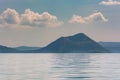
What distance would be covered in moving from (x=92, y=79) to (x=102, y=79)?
6.32 feet

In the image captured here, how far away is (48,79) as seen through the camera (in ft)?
235

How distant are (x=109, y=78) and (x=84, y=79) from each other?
501cm

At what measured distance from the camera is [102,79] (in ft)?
240

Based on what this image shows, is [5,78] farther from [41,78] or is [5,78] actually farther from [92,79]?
[92,79]

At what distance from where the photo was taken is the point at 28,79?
71.3 m

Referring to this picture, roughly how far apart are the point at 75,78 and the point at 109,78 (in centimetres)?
671

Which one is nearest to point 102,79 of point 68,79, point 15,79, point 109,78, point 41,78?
point 109,78

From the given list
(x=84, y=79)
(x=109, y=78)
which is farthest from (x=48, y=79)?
(x=109, y=78)

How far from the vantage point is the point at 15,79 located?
71.1 meters

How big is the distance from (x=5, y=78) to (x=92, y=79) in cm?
1683

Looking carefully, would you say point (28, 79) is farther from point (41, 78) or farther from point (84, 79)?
point (84, 79)

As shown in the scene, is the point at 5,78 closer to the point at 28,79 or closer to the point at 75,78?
the point at 28,79

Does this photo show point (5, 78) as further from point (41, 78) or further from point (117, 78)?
point (117, 78)

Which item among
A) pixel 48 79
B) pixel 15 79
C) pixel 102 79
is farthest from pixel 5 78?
pixel 102 79
